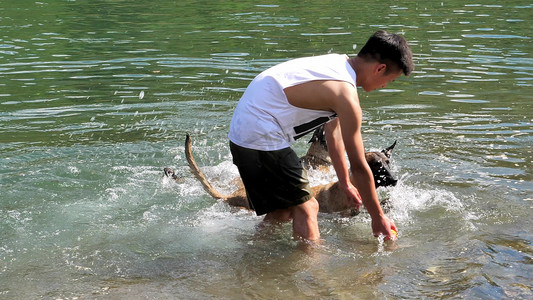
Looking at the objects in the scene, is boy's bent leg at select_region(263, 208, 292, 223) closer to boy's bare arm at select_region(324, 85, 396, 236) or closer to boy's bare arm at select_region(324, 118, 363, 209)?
boy's bare arm at select_region(324, 118, 363, 209)

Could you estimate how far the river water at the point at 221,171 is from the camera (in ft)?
18.8

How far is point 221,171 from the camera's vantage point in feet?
28.0

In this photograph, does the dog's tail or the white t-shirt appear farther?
the dog's tail

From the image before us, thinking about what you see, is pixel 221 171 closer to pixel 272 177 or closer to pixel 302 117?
pixel 272 177

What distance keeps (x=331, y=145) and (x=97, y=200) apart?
9.66 ft

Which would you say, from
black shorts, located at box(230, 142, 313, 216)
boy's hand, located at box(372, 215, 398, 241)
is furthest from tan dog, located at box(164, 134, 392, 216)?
boy's hand, located at box(372, 215, 398, 241)

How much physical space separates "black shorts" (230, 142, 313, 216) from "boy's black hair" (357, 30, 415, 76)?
1042 millimetres

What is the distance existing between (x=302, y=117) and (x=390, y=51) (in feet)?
2.80

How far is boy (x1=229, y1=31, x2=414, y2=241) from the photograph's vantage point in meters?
5.18

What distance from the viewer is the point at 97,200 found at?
300 inches

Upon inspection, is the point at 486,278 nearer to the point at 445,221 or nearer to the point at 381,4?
the point at 445,221

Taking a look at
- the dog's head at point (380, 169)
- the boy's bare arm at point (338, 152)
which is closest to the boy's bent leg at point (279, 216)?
the boy's bare arm at point (338, 152)

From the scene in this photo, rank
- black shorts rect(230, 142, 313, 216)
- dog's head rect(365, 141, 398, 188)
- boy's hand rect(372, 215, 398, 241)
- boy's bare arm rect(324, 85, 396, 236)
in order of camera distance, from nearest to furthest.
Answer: boy's bare arm rect(324, 85, 396, 236) → boy's hand rect(372, 215, 398, 241) → black shorts rect(230, 142, 313, 216) → dog's head rect(365, 141, 398, 188)

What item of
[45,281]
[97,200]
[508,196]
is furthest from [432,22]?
[45,281]
